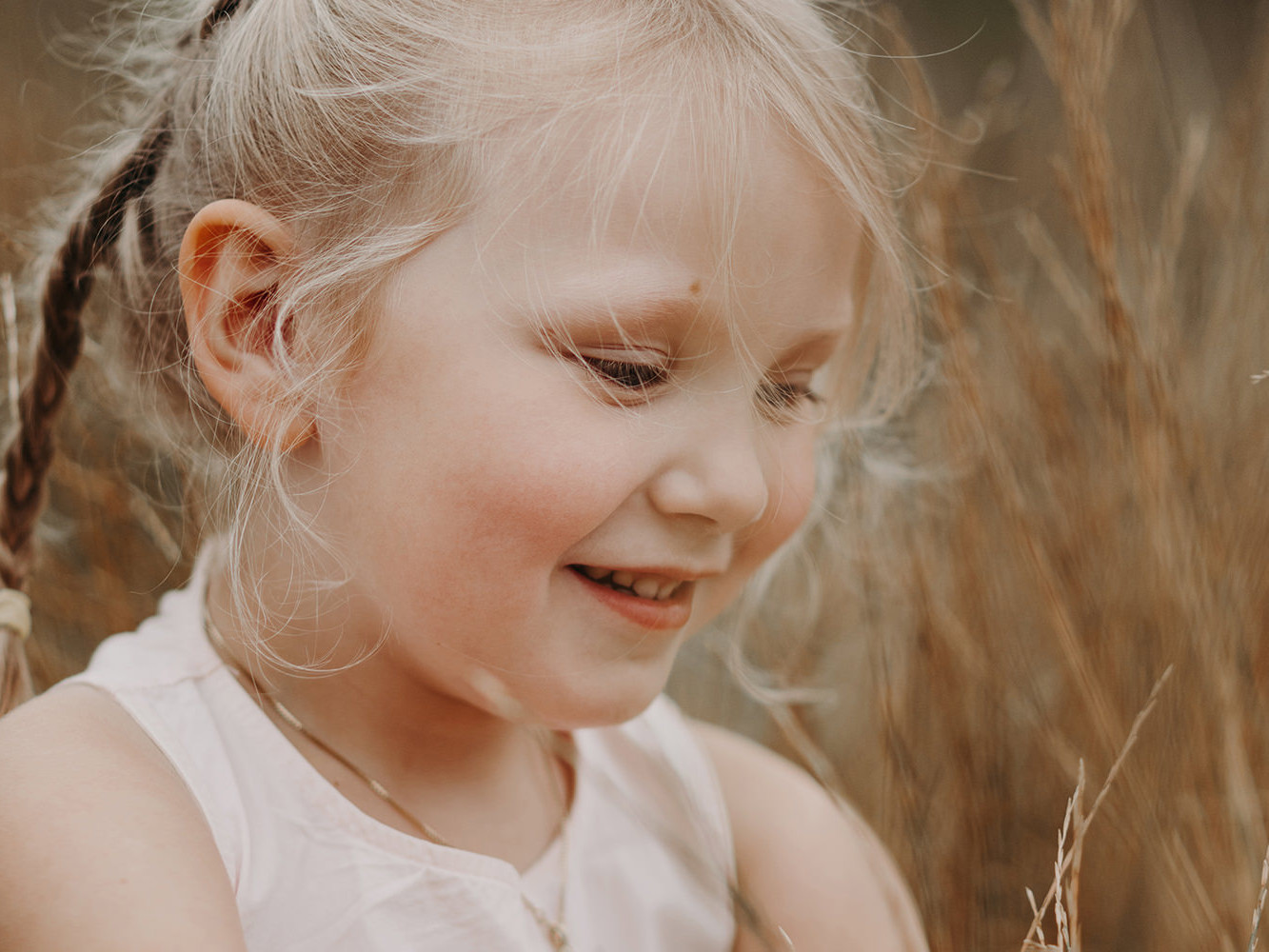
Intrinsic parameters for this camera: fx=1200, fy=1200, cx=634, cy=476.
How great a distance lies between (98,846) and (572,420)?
386 mm

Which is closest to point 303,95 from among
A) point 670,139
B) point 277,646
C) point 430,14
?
point 430,14

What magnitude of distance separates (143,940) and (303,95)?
582 millimetres

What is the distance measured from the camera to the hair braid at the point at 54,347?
3.28 ft

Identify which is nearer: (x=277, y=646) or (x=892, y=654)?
(x=277, y=646)

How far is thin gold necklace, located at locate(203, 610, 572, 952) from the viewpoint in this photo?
0.92 metres

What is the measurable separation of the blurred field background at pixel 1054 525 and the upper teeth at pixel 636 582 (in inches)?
9.6

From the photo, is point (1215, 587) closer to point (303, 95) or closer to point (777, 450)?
point (777, 450)

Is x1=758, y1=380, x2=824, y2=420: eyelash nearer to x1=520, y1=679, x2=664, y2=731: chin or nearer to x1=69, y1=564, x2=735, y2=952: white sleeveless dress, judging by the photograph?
x1=520, y1=679, x2=664, y2=731: chin

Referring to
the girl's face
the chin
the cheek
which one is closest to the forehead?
the girl's face

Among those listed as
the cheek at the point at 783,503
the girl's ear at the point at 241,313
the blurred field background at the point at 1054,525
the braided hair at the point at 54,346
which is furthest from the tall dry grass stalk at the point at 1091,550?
the braided hair at the point at 54,346

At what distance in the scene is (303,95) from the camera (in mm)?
884

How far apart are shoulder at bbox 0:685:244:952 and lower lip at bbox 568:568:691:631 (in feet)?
1.00

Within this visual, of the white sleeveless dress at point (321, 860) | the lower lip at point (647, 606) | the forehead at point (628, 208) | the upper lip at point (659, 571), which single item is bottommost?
the white sleeveless dress at point (321, 860)

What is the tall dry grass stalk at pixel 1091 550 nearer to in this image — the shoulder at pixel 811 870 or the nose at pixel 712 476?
the shoulder at pixel 811 870
